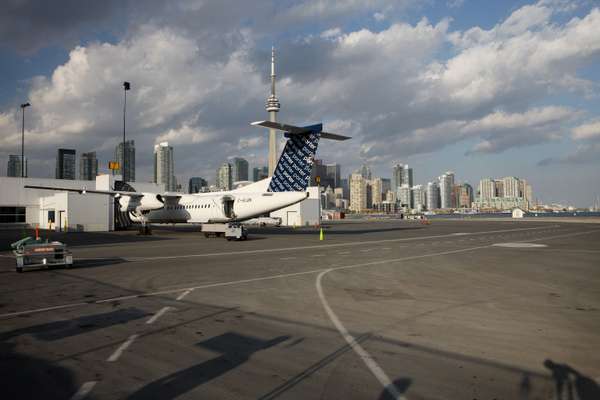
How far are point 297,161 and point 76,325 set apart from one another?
24498 millimetres

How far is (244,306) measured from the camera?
1001cm

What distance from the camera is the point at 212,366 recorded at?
5980 mm

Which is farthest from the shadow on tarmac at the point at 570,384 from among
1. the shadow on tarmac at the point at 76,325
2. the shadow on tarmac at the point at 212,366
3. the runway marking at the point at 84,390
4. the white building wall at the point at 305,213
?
the white building wall at the point at 305,213

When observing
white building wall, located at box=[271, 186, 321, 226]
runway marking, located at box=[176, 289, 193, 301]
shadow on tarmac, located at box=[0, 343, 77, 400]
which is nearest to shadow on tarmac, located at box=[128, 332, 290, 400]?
shadow on tarmac, located at box=[0, 343, 77, 400]

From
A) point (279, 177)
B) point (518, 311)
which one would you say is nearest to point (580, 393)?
point (518, 311)

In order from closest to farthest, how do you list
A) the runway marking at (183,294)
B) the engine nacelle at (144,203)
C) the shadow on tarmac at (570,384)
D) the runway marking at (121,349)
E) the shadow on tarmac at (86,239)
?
1. the shadow on tarmac at (570,384)
2. the runway marking at (121,349)
3. the runway marking at (183,294)
4. the shadow on tarmac at (86,239)
5. the engine nacelle at (144,203)

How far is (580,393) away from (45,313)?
1007cm

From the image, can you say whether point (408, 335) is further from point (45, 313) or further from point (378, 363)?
point (45, 313)

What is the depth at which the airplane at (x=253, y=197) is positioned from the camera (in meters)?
31.2

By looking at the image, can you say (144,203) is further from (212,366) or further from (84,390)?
(84,390)

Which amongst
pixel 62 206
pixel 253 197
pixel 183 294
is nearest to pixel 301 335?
pixel 183 294

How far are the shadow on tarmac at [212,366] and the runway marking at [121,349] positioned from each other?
3.93 ft

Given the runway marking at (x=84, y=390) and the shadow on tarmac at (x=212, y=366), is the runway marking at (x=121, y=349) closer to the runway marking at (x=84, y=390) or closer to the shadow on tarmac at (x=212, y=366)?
the runway marking at (x=84, y=390)

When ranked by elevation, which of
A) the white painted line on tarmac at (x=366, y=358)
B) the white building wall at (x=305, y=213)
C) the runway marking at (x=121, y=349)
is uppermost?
the white building wall at (x=305, y=213)
